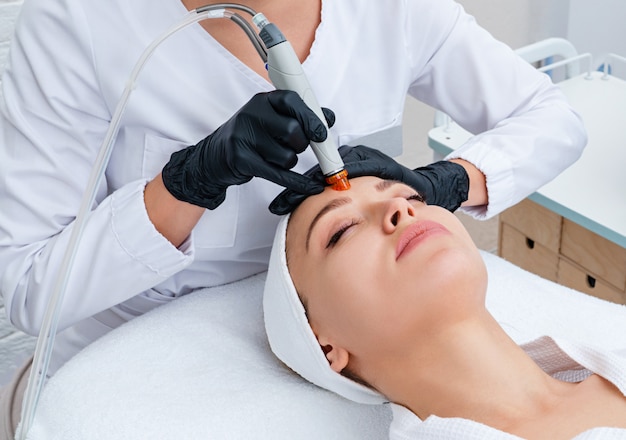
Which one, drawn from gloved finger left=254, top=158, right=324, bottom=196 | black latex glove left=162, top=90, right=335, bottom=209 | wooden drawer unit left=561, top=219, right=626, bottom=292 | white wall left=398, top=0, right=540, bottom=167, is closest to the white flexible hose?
black latex glove left=162, top=90, right=335, bottom=209

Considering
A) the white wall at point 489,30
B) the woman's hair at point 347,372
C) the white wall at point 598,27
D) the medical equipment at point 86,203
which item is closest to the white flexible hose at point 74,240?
the medical equipment at point 86,203

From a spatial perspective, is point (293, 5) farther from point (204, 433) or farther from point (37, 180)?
point (204, 433)

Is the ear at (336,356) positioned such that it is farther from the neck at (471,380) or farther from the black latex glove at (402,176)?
the black latex glove at (402,176)

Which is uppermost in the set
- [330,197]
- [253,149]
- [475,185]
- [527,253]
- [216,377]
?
[253,149]

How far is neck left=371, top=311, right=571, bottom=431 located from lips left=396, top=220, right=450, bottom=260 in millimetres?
122

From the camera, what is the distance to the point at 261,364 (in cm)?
119

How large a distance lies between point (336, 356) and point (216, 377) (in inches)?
7.6

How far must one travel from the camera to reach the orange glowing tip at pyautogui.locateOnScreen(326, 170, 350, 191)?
110 cm

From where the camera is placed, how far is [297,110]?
3.27 feet

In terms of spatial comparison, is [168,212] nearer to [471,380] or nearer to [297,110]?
[297,110]

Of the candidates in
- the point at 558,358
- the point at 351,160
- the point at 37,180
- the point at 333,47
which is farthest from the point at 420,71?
the point at 37,180

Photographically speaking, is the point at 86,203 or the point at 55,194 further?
the point at 55,194

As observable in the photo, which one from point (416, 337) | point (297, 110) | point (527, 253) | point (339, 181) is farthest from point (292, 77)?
point (527, 253)

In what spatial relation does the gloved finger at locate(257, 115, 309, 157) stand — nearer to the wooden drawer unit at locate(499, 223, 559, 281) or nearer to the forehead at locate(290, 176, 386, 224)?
the forehead at locate(290, 176, 386, 224)
